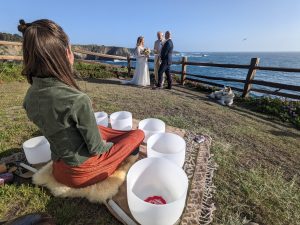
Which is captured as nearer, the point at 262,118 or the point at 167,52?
the point at 262,118

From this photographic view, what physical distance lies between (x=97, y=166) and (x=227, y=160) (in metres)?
1.69

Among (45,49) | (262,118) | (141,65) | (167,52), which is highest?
(167,52)

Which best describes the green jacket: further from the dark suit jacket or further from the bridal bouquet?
the bridal bouquet

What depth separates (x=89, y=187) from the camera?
1847 mm

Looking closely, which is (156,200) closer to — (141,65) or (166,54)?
(166,54)

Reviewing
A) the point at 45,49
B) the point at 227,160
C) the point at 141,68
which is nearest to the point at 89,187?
the point at 45,49

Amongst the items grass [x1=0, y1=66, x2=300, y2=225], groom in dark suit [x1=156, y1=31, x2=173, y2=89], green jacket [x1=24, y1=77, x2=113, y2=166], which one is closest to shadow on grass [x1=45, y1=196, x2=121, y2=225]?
grass [x1=0, y1=66, x2=300, y2=225]

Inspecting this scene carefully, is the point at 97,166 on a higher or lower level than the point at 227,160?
higher

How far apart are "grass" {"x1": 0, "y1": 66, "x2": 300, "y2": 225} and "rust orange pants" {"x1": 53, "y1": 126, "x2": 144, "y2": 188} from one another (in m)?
0.20

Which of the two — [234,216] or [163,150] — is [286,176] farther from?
[163,150]

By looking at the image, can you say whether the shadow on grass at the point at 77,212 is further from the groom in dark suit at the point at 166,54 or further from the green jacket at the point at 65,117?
the groom in dark suit at the point at 166,54

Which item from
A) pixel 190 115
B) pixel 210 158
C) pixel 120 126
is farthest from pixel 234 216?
pixel 190 115

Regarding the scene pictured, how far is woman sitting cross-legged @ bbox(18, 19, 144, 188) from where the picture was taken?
1.34 m

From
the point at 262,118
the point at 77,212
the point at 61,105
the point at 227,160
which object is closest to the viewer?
the point at 61,105
